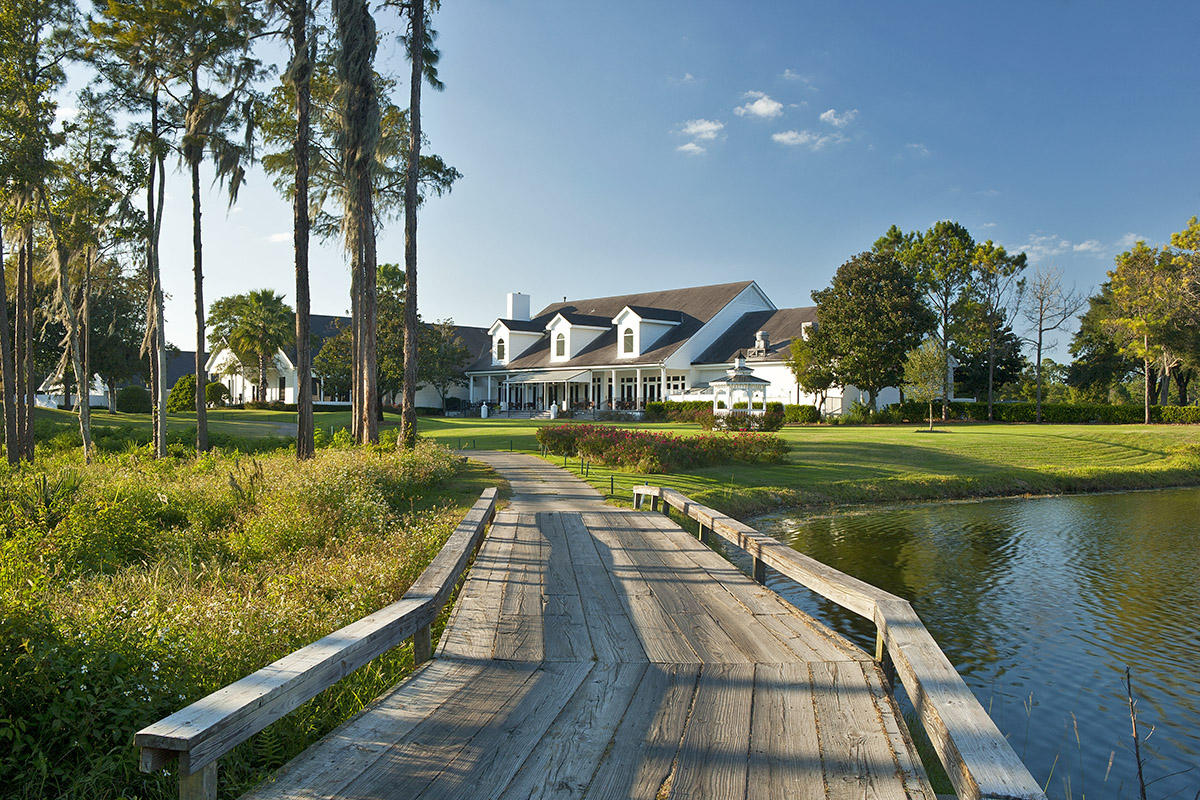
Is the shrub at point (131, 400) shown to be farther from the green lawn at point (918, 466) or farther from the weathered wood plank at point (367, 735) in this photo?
the weathered wood plank at point (367, 735)

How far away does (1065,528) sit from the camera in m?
15.5

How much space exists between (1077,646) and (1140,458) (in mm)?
23475

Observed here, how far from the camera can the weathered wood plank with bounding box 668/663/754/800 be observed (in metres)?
3.01

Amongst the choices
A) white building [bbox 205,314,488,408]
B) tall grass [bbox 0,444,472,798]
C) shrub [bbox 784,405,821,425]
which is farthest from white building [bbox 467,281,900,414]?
tall grass [bbox 0,444,472,798]

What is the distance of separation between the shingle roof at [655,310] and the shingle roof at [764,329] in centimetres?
166

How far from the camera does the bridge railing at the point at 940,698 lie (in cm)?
251

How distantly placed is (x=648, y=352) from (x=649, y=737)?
43100mm

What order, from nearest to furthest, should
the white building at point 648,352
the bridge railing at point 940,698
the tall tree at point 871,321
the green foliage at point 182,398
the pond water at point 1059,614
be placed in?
the bridge railing at point 940,698
the pond water at point 1059,614
the tall tree at point 871,321
the white building at point 648,352
the green foliage at point 182,398

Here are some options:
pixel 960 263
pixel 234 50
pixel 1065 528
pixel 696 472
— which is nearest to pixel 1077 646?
pixel 1065 528

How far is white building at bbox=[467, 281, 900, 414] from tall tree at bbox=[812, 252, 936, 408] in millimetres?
2271

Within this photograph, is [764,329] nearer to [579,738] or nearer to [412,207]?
[412,207]

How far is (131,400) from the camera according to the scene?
147 ft

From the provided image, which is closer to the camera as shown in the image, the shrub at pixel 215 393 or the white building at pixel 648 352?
the white building at pixel 648 352

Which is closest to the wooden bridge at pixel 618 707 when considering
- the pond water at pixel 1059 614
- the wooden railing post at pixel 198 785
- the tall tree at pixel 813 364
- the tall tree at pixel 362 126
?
the wooden railing post at pixel 198 785
